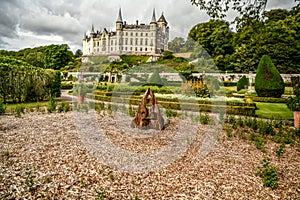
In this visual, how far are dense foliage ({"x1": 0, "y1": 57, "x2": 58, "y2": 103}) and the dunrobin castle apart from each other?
49.7 meters

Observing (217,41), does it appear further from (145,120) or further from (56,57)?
(56,57)

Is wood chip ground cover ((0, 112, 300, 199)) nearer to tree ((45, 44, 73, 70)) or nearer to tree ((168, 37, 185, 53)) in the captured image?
tree ((45, 44, 73, 70))

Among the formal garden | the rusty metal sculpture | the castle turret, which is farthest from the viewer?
the castle turret

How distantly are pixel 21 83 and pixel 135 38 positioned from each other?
54031 millimetres

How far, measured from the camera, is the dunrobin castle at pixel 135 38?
62250mm

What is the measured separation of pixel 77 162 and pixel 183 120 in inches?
191

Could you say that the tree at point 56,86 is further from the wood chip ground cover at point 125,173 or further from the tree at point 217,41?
the tree at point 217,41

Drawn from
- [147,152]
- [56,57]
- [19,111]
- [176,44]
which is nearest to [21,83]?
[19,111]

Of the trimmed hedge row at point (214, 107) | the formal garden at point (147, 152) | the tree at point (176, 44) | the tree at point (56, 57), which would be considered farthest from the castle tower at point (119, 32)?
the trimmed hedge row at point (214, 107)

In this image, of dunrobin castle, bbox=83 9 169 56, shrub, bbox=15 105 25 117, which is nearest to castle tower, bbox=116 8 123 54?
dunrobin castle, bbox=83 9 169 56

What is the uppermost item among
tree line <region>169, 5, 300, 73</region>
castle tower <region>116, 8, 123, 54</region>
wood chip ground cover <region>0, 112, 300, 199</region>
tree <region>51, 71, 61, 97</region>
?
castle tower <region>116, 8, 123, 54</region>

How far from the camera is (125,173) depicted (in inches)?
148

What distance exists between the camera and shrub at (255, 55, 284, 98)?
14.4m

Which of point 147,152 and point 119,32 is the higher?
point 119,32
